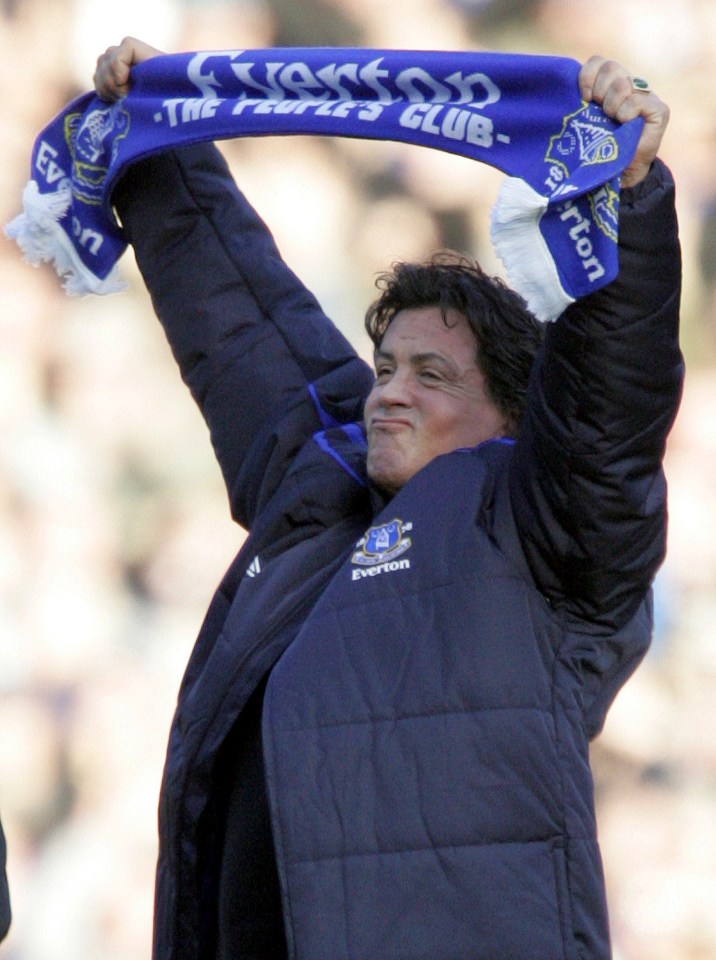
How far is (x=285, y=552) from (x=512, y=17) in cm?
149

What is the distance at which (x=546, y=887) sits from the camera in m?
1.50

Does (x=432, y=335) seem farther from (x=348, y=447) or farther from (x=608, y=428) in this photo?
(x=608, y=428)

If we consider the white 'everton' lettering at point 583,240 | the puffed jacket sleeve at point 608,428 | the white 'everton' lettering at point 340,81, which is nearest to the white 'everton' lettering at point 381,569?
the puffed jacket sleeve at point 608,428

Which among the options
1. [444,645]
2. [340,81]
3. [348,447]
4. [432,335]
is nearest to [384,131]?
[340,81]

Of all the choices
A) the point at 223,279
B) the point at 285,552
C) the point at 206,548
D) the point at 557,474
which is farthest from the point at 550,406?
the point at 206,548

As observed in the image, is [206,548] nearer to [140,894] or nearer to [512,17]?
[140,894]

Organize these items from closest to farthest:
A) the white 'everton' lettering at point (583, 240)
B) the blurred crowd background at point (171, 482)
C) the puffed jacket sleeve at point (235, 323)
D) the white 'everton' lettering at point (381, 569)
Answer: the white 'everton' lettering at point (583, 240), the white 'everton' lettering at point (381, 569), the puffed jacket sleeve at point (235, 323), the blurred crowd background at point (171, 482)

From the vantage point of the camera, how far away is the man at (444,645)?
59.1 inches

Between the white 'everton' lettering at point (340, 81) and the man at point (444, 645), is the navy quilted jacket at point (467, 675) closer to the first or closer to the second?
the man at point (444, 645)

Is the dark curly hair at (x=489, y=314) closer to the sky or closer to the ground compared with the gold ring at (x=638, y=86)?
closer to the ground

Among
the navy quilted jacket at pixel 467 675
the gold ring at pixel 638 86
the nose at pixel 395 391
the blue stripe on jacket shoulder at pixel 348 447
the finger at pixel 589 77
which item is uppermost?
the finger at pixel 589 77

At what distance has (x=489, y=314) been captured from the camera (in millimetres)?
1855

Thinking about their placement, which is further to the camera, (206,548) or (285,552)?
(206,548)

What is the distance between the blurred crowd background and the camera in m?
2.71
